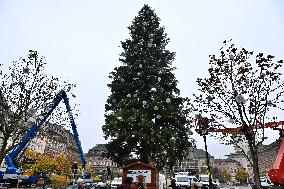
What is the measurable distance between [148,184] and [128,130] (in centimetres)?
675

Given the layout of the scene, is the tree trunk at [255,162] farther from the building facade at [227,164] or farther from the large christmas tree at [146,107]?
the building facade at [227,164]

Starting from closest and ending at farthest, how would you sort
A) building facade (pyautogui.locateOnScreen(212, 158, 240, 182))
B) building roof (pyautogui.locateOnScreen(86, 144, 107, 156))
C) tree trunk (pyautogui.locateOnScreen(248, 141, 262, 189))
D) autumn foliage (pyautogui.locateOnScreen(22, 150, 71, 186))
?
tree trunk (pyautogui.locateOnScreen(248, 141, 262, 189)) < autumn foliage (pyautogui.locateOnScreen(22, 150, 71, 186)) < building roof (pyautogui.locateOnScreen(86, 144, 107, 156)) < building facade (pyautogui.locateOnScreen(212, 158, 240, 182))

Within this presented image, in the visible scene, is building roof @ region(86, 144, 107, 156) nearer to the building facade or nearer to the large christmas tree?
the building facade

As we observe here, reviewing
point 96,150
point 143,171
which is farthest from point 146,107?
point 96,150

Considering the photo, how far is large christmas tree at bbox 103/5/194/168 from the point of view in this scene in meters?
26.0

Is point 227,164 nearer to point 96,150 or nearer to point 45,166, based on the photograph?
point 96,150

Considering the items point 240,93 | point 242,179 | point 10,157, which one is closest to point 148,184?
point 240,93

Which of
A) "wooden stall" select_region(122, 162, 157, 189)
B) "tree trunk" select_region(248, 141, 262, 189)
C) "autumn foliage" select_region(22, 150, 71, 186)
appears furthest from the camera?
"autumn foliage" select_region(22, 150, 71, 186)

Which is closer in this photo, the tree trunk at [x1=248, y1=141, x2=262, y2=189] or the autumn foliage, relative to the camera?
the tree trunk at [x1=248, y1=141, x2=262, y2=189]

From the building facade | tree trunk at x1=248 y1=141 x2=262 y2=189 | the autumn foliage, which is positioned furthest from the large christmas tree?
the building facade

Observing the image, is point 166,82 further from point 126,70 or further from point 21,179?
point 21,179

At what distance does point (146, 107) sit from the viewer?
28750 mm

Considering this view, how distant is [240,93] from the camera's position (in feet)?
50.1

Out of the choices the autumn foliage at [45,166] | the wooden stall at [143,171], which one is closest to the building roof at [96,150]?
the autumn foliage at [45,166]
